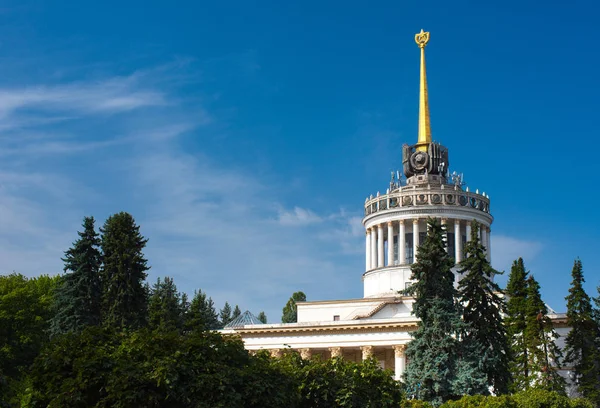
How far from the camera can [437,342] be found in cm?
4009

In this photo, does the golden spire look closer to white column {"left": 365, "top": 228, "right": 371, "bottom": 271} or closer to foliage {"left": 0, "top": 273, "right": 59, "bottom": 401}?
white column {"left": 365, "top": 228, "right": 371, "bottom": 271}

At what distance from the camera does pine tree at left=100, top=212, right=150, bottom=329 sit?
48.1 meters

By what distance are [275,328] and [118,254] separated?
1518 cm

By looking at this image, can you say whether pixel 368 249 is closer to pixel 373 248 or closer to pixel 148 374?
pixel 373 248

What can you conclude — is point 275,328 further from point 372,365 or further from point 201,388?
point 201,388

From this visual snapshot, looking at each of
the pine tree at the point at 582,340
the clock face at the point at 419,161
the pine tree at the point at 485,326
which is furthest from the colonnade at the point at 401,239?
the pine tree at the point at 485,326

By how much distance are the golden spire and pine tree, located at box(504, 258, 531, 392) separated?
23.7 m

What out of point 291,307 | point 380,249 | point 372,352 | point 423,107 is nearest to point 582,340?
point 372,352

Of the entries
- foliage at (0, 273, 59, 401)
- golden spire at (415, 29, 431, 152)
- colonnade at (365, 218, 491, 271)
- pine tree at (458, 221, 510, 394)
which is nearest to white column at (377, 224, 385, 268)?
colonnade at (365, 218, 491, 271)

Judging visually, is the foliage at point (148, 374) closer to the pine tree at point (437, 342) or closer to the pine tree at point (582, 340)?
the pine tree at point (437, 342)

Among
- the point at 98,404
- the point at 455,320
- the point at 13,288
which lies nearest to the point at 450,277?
the point at 455,320

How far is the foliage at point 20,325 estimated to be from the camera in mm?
47750

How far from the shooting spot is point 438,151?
232 feet

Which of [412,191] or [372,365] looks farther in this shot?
[412,191]
